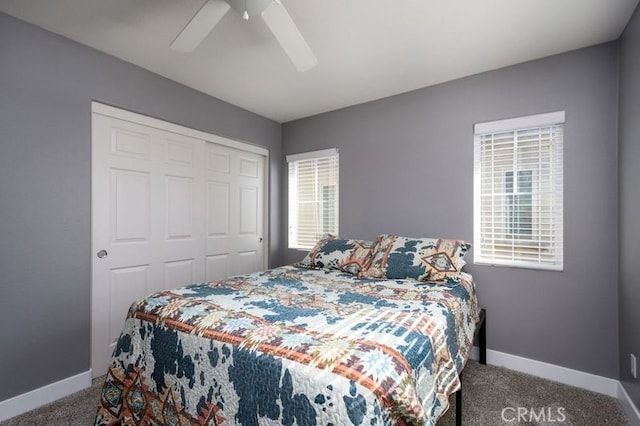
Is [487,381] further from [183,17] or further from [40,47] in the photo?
[40,47]

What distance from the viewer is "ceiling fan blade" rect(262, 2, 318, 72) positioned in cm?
158

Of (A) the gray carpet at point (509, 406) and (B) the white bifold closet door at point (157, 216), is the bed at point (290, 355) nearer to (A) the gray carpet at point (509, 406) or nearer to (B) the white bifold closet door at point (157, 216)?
(A) the gray carpet at point (509, 406)

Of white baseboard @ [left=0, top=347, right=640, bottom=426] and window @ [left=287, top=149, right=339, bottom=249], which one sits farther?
window @ [left=287, top=149, right=339, bottom=249]

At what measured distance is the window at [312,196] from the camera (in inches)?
139

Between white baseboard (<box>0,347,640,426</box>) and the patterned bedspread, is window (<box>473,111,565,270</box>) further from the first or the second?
the patterned bedspread

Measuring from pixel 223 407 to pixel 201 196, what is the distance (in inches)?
87.8

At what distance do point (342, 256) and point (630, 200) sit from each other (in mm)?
1952

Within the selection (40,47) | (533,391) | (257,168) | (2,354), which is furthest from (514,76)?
(2,354)

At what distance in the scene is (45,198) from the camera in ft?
6.73

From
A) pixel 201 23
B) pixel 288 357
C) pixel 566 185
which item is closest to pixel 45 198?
pixel 201 23

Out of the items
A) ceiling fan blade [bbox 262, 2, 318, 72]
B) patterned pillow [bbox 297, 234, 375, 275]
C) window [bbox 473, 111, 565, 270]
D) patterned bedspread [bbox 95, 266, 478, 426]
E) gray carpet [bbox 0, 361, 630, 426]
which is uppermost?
ceiling fan blade [bbox 262, 2, 318, 72]

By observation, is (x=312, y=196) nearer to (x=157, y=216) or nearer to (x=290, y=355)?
(x=157, y=216)

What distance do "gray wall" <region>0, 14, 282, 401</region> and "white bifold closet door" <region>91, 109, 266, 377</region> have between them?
0.38 feet

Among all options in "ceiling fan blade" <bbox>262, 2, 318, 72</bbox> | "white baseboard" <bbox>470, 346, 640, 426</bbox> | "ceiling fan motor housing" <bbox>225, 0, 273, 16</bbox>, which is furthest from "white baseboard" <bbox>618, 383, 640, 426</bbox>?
"ceiling fan motor housing" <bbox>225, 0, 273, 16</bbox>
